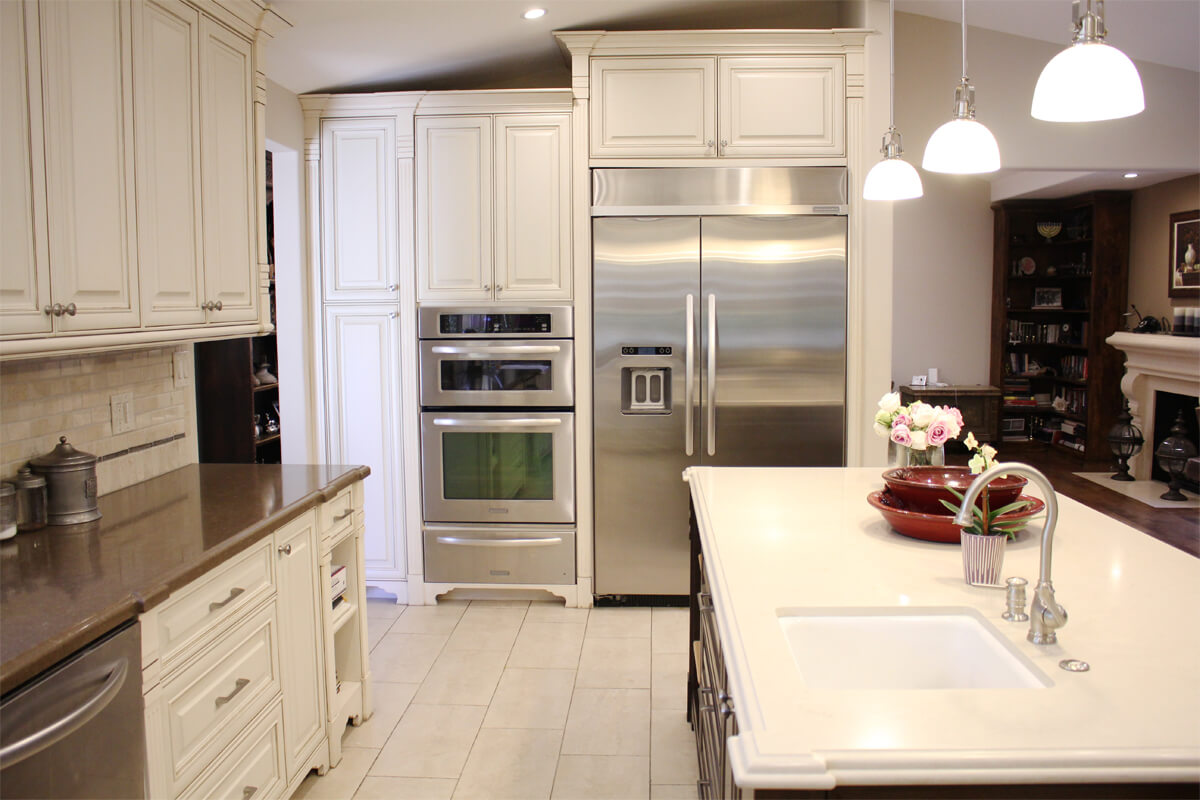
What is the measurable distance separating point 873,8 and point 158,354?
130 inches

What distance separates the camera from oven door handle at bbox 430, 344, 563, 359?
4.09m

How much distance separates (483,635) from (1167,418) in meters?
5.84

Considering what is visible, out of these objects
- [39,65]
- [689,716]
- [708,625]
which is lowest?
[689,716]

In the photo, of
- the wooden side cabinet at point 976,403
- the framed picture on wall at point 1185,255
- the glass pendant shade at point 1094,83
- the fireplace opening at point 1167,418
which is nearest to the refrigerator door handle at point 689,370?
the glass pendant shade at point 1094,83

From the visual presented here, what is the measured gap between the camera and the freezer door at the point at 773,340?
3.97 m

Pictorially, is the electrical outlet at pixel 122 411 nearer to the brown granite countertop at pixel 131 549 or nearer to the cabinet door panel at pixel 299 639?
the brown granite countertop at pixel 131 549

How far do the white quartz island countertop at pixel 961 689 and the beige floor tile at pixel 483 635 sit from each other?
5.96 ft

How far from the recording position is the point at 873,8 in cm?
399

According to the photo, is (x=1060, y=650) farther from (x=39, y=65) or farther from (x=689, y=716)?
(x=39, y=65)

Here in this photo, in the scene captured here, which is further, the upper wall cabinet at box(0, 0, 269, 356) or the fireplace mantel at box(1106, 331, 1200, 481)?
the fireplace mantel at box(1106, 331, 1200, 481)

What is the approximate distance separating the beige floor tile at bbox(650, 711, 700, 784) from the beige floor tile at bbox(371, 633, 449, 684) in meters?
0.97

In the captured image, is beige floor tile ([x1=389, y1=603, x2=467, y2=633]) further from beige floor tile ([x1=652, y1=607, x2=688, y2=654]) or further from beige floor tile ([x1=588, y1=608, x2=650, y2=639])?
beige floor tile ([x1=652, y1=607, x2=688, y2=654])

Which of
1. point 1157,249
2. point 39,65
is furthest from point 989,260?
point 39,65

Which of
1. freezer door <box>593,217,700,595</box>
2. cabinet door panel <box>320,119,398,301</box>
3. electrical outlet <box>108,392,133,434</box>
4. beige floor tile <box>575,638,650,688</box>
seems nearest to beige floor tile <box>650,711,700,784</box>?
beige floor tile <box>575,638,650,688</box>
